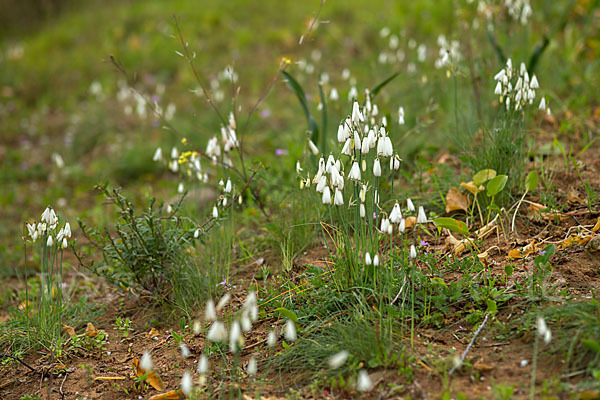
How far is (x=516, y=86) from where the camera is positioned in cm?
298

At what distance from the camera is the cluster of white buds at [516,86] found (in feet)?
9.72

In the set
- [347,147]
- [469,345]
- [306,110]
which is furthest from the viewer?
[306,110]

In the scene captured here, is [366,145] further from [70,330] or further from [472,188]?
[70,330]

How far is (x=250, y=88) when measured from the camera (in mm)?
7125

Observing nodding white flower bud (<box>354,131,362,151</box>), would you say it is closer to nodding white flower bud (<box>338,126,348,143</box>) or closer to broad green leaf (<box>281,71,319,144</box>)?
nodding white flower bud (<box>338,126,348,143</box>)

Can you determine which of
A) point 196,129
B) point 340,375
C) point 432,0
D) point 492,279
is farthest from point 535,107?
point 432,0

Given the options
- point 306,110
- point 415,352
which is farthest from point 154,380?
point 306,110

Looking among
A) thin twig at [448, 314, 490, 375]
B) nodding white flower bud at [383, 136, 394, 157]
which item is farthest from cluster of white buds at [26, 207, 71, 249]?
thin twig at [448, 314, 490, 375]

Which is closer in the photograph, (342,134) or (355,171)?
(355,171)

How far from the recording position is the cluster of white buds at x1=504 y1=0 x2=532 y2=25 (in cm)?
421

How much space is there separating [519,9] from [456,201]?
80.8 inches

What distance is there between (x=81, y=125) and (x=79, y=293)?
3.58 meters

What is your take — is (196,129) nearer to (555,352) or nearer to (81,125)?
(81,125)

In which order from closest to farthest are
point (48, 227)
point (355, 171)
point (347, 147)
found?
point (355, 171) → point (347, 147) → point (48, 227)
